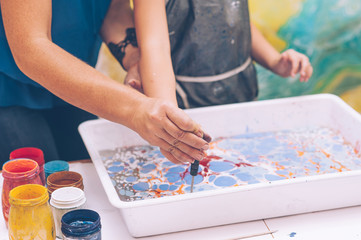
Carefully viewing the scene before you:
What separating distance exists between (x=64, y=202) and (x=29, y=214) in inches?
3.3

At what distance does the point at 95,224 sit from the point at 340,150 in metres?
0.76

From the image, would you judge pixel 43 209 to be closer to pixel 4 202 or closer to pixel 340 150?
pixel 4 202

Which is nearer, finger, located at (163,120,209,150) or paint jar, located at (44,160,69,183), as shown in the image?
finger, located at (163,120,209,150)

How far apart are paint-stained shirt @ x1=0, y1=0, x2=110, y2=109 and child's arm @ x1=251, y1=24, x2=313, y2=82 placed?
0.55 meters

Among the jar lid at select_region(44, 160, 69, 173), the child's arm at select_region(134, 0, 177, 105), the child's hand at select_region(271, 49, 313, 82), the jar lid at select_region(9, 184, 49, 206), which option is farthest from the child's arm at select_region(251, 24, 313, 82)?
the jar lid at select_region(9, 184, 49, 206)

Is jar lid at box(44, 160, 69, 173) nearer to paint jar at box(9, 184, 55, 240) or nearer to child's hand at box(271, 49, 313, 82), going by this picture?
paint jar at box(9, 184, 55, 240)

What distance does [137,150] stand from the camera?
133 cm

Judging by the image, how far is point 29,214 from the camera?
871 millimetres

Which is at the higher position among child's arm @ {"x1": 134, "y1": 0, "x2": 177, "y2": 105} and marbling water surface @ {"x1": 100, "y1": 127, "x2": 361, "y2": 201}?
child's arm @ {"x1": 134, "y1": 0, "x2": 177, "y2": 105}

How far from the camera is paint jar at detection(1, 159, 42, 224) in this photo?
3.18ft

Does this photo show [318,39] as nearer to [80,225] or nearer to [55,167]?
[55,167]

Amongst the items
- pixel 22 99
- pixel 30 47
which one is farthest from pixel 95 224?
pixel 22 99

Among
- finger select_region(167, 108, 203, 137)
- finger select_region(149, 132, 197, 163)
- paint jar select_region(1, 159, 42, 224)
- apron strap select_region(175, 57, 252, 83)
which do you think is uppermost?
finger select_region(167, 108, 203, 137)

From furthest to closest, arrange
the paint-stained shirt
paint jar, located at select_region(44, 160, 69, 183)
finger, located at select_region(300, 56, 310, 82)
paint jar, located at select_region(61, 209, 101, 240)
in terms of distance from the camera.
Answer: finger, located at select_region(300, 56, 310, 82)
the paint-stained shirt
paint jar, located at select_region(44, 160, 69, 183)
paint jar, located at select_region(61, 209, 101, 240)
